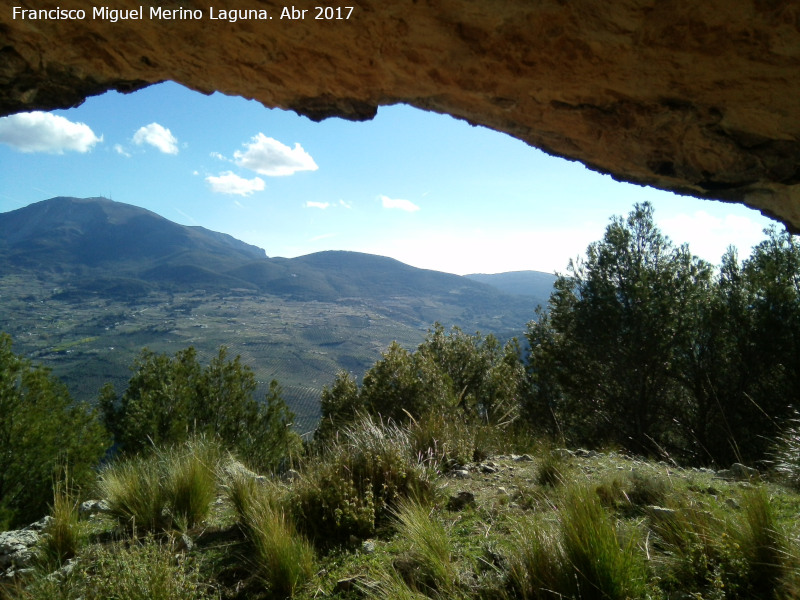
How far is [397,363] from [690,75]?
1450cm

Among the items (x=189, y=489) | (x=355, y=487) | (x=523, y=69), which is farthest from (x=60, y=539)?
(x=523, y=69)

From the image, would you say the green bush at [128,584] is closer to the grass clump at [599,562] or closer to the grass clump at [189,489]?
the grass clump at [189,489]

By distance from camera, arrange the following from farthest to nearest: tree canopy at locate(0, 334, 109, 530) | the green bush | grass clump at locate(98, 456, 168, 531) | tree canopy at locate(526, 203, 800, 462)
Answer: tree canopy at locate(0, 334, 109, 530), tree canopy at locate(526, 203, 800, 462), grass clump at locate(98, 456, 168, 531), the green bush

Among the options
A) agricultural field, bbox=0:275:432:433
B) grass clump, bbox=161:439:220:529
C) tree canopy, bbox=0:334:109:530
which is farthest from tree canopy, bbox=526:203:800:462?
agricultural field, bbox=0:275:432:433

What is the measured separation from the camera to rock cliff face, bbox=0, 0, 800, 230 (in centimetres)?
377

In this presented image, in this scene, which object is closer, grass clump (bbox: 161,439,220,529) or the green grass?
the green grass

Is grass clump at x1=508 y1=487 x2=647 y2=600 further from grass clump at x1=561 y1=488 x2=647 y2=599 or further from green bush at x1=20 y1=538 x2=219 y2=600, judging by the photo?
green bush at x1=20 y1=538 x2=219 y2=600

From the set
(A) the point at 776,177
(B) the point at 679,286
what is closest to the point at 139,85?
(A) the point at 776,177

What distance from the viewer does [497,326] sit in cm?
19662

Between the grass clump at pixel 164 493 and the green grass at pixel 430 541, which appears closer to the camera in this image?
the green grass at pixel 430 541

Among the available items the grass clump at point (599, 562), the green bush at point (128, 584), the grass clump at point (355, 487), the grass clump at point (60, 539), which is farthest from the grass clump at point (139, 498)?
the grass clump at point (599, 562)

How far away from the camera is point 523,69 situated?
4465 mm

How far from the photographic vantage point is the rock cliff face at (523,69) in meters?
3.77

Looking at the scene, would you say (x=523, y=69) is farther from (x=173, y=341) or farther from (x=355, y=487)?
(x=173, y=341)
